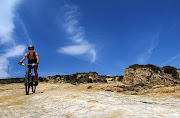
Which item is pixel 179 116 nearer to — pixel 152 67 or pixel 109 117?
pixel 109 117

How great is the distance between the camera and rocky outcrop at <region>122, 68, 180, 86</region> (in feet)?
78.4

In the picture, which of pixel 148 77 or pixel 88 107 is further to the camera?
pixel 148 77

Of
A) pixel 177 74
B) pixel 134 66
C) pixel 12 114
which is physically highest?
pixel 134 66

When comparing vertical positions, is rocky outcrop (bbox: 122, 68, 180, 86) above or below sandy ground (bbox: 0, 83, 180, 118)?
above

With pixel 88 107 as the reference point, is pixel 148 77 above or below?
above

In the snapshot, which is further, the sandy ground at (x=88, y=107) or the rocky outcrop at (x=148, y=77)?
the rocky outcrop at (x=148, y=77)

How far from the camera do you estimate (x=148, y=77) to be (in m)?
25.1

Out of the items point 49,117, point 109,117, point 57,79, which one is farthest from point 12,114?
point 57,79

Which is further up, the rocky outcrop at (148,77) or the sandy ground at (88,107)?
the rocky outcrop at (148,77)

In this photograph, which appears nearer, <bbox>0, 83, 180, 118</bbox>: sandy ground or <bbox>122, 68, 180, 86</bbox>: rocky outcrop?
<bbox>0, 83, 180, 118</bbox>: sandy ground

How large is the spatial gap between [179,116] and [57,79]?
112 feet

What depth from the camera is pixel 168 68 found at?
1006 inches

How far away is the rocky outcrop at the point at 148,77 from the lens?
23906 millimetres

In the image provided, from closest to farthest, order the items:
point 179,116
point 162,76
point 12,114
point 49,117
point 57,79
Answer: point 179,116, point 49,117, point 12,114, point 162,76, point 57,79
